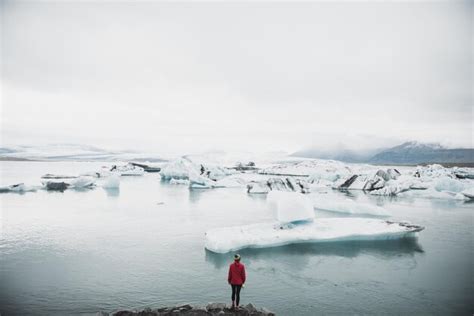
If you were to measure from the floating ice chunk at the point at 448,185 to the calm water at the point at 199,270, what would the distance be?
1414cm

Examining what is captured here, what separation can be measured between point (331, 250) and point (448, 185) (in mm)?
21649

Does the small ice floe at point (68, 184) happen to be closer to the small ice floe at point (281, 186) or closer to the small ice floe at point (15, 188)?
the small ice floe at point (15, 188)

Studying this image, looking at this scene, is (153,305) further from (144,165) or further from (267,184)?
(144,165)

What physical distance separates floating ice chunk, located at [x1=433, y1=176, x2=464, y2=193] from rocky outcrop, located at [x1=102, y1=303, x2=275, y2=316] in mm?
25840

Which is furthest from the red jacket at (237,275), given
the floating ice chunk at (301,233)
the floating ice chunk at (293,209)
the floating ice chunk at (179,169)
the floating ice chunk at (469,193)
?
the floating ice chunk at (179,169)

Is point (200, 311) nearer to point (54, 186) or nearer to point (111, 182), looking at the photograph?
point (111, 182)

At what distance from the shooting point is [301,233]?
10094 millimetres

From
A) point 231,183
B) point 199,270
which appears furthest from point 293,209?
point 231,183

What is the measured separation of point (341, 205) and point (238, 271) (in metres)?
11.8

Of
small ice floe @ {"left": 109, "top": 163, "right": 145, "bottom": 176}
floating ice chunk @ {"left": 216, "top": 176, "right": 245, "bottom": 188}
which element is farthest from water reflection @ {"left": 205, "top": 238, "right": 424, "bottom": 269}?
small ice floe @ {"left": 109, "top": 163, "right": 145, "bottom": 176}

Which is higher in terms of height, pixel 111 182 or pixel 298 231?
pixel 111 182

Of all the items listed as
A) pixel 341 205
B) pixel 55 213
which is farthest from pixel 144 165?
pixel 341 205

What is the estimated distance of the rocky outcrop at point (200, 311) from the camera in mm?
5078

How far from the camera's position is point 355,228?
416 inches
